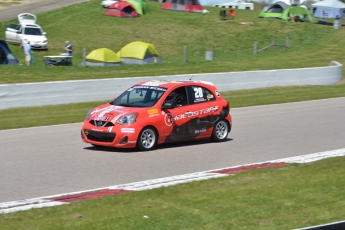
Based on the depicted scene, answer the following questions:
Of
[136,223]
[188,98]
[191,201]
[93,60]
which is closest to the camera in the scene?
[136,223]

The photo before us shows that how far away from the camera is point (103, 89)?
21453mm

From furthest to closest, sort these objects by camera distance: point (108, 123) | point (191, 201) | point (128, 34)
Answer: point (128, 34) → point (108, 123) → point (191, 201)

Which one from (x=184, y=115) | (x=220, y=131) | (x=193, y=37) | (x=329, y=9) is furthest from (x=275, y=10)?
(x=184, y=115)

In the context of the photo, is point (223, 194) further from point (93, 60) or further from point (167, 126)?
point (93, 60)

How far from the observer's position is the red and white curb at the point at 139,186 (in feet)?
25.6

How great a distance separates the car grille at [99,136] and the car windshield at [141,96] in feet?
3.38

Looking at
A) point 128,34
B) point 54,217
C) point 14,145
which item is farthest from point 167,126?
point 128,34

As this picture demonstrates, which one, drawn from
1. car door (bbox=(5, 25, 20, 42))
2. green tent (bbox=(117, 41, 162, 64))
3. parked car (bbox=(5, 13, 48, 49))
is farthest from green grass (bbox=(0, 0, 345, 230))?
green tent (bbox=(117, 41, 162, 64))

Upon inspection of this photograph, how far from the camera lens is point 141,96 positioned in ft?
42.6

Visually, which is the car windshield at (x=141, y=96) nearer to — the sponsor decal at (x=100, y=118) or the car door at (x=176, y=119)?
the car door at (x=176, y=119)

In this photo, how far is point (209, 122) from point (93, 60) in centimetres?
2002

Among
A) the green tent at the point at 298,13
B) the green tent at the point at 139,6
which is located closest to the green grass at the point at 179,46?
the green tent at the point at 139,6

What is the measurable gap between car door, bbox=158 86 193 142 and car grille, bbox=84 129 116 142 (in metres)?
1.09

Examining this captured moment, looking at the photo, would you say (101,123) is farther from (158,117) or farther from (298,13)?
(298,13)
